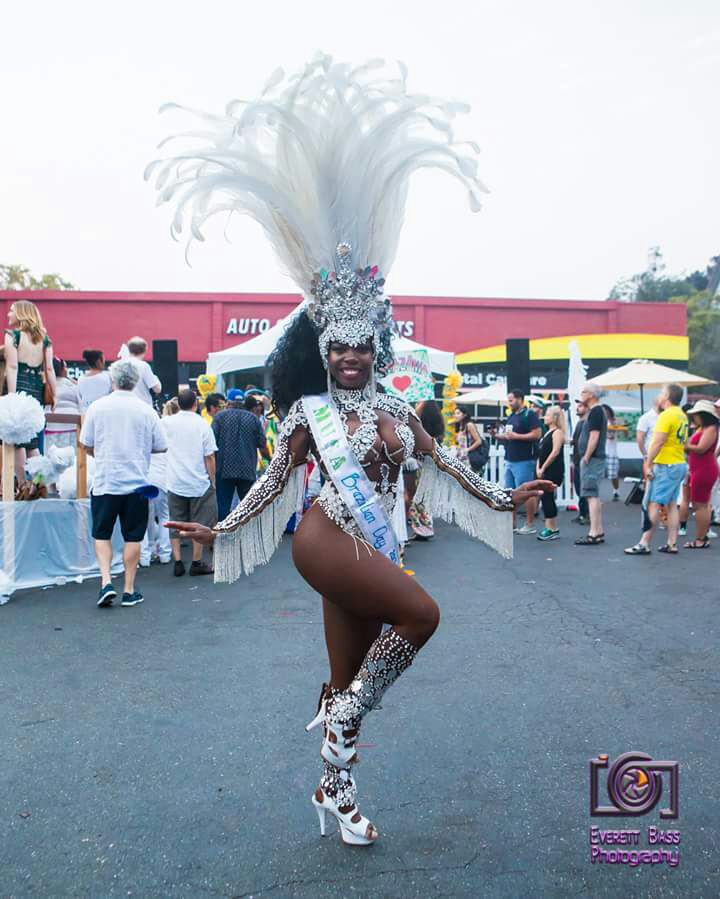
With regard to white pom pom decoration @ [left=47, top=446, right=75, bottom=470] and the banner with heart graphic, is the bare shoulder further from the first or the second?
the banner with heart graphic

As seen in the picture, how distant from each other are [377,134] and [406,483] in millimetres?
5443

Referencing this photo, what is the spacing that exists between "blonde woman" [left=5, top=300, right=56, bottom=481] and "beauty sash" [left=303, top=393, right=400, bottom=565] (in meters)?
4.75

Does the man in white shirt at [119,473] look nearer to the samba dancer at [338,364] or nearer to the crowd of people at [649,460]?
the samba dancer at [338,364]

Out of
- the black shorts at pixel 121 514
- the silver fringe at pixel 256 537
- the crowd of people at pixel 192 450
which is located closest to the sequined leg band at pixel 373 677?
the silver fringe at pixel 256 537

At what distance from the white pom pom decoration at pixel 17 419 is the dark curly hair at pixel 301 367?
13.6 feet

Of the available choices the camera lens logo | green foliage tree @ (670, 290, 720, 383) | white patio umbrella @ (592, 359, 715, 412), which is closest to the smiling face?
the camera lens logo

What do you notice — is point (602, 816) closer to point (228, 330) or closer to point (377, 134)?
point (377, 134)

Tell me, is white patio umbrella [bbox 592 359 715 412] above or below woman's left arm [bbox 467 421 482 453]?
above

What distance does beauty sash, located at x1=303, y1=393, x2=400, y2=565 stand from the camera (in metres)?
2.71

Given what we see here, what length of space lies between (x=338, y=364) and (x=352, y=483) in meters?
0.49

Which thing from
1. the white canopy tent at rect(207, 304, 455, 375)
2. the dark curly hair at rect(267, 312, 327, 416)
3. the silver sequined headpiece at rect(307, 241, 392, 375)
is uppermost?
the white canopy tent at rect(207, 304, 455, 375)

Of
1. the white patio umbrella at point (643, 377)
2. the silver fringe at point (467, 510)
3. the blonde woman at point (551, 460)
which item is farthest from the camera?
the white patio umbrella at point (643, 377)

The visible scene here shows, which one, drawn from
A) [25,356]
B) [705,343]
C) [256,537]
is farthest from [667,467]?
[705,343]

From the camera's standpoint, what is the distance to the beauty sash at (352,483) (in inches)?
107
